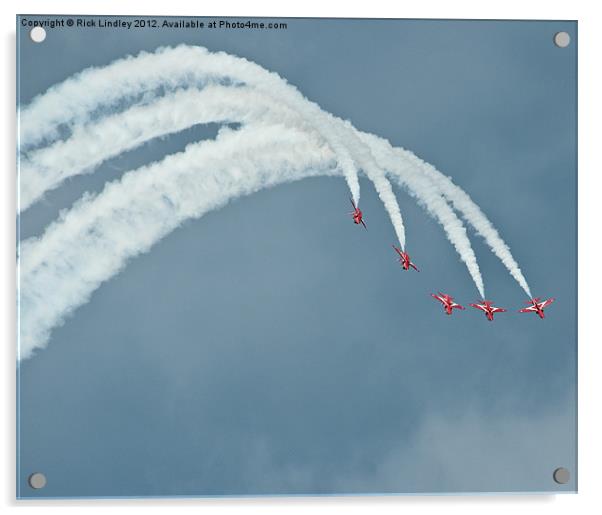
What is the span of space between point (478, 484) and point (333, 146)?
2193 millimetres

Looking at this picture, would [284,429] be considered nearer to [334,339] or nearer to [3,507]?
[334,339]

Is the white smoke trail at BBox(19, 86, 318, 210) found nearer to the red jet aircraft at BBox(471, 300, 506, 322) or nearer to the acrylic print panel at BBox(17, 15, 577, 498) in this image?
the acrylic print panel at BBox(17, 15, 577, 498)

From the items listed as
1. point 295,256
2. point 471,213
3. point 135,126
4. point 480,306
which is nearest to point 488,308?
point 480,306

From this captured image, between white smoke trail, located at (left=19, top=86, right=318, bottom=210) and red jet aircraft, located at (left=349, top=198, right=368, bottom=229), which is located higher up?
white smoke trail, located at (left=19, top=86, right=318, bottom=210)

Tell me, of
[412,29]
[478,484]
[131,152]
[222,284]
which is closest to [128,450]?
[222,284]

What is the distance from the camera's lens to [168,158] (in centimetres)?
495

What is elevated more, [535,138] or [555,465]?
[535,138]

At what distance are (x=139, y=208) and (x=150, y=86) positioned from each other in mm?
721

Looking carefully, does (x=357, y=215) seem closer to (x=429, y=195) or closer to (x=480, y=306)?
(x=429, y=195)

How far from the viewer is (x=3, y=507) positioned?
492 centimetres

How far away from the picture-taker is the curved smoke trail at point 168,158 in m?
4.91

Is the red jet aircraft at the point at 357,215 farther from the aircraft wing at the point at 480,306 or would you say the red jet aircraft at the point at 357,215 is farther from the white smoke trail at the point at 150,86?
the aircraft wing at the point at 480,306

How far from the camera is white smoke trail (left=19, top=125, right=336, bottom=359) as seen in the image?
491 cm

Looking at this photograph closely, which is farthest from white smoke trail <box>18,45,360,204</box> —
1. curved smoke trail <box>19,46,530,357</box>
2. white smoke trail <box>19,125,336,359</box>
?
white smoke trail <box>19,125,336,359</box>
